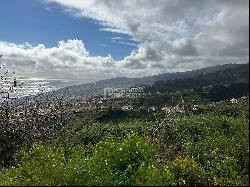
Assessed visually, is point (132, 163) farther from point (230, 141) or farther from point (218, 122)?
point (218, 122)

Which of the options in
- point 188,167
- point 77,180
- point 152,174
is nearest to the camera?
point 152,174

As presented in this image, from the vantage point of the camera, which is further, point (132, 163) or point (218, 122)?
point (218, 122)

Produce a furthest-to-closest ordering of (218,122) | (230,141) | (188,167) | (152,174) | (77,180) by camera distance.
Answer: (218,122) → (230,141) → (188,167) → (77,180) → (152,174)

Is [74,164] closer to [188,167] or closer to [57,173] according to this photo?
[57,173]

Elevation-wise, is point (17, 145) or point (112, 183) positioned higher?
point (112, 183)

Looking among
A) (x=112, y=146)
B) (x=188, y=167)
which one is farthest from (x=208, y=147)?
(x=112, y=146)

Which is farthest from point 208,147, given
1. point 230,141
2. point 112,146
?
point 112,146

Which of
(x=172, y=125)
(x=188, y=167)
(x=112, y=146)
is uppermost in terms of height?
(x=112, y=146)

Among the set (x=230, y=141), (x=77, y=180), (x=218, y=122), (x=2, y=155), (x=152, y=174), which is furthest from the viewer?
(x=218, y=122)

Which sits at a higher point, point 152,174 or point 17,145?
point 152,174
